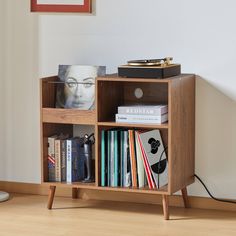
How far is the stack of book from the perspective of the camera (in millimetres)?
3266

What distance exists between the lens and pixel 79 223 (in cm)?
328

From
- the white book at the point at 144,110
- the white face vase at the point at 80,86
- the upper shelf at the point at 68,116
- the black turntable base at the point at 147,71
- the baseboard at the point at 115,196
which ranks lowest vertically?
the baseboard at the point at 115,196

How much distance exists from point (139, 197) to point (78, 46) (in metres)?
0.80

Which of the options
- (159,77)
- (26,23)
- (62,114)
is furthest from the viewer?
(26,23)

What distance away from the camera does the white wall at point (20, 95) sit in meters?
3.77

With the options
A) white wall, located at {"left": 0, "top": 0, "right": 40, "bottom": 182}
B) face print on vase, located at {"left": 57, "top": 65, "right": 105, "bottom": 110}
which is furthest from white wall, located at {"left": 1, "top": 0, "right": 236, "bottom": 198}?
face print on vase, located at {"left": 57, "top": 65, "right": 105, "bottom": 110}

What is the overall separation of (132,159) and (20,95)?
2.54 ft

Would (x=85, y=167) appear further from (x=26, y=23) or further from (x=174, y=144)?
(x=26, y=23)

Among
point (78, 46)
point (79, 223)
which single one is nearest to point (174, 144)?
point (79, 223)

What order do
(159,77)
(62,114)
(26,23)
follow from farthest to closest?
(26,23) < (62,114) < (159,77)

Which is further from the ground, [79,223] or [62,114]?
[62,114]

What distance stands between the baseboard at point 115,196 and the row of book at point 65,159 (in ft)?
0.73

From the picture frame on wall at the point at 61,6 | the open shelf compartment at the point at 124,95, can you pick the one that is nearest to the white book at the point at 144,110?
the open shelf compartment at the point at 124,95

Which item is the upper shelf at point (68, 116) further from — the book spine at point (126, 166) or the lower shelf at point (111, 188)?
the lower shelf at point (111, 188)
